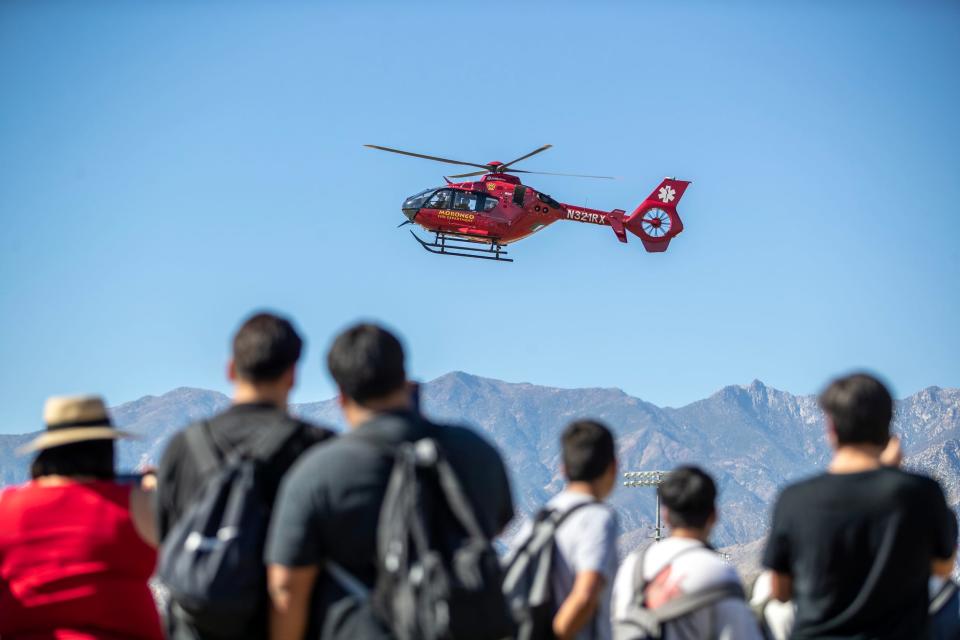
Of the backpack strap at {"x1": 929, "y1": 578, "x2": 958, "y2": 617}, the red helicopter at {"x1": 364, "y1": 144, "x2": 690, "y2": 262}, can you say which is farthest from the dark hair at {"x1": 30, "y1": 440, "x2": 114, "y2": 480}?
the red helicopter at {"x1": 364, "y1": 144, "x2": 690, "y2": 262}

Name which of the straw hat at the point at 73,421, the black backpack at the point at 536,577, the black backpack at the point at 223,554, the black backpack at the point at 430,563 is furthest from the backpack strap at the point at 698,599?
the straw hat at the point at 73,421

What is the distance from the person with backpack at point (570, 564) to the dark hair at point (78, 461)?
67.9 inches

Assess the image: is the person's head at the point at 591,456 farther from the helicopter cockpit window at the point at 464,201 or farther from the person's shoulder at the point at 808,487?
the helicopter cockpit window at the point at 464,201

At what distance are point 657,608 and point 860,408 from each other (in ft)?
4.01

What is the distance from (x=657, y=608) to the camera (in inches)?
220

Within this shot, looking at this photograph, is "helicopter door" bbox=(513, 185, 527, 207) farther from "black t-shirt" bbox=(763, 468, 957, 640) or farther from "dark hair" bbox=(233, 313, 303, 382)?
"dark hair" bbox=(233, 313, 303, 382)

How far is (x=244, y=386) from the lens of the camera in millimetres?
4910

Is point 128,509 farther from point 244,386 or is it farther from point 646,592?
point 646,592

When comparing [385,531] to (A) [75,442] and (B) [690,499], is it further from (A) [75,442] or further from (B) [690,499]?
(B) [690,499]

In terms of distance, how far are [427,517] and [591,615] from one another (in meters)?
1.43

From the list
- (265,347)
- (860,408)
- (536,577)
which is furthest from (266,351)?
(860,408)

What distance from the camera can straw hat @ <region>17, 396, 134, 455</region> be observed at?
5302 mm

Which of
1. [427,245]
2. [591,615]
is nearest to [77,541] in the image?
[591,615]

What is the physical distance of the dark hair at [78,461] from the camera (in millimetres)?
5324
